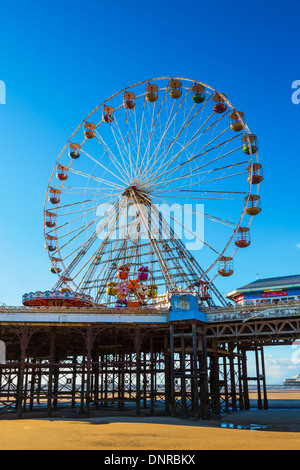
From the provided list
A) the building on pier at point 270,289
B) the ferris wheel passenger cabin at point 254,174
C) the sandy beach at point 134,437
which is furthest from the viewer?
the building on pier at point 270,289

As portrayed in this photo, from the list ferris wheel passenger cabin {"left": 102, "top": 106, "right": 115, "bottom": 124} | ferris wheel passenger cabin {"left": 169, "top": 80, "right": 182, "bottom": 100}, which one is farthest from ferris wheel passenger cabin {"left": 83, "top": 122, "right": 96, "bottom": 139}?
ferris wheel passenger cabin {"left": 169, "top": 80, "right": 182, "bottom": 100}

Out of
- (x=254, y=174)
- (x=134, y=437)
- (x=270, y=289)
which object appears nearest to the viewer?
(x=134, y=437)

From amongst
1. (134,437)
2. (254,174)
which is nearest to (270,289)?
(254,174)

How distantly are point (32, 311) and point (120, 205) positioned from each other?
54.0 ft

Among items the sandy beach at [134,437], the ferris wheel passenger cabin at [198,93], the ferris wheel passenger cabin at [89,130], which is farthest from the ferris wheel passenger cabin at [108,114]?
the sandy beach at [134,437]

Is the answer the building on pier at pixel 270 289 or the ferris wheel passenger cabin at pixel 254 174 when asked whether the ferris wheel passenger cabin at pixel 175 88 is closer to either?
the ferris wheel passenger cabin at pixel 254 174

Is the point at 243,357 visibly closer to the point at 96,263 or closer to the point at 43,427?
the point at 96,263

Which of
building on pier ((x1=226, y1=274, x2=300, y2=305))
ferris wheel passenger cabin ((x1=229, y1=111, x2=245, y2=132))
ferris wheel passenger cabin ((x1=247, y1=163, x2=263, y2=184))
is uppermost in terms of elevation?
ferris wheel passenger cabin ((x1=229, y1=111, x2=245, y2=132))

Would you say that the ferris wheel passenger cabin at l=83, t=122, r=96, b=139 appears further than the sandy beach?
Yes

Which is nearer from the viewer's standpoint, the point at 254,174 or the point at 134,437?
the point at 134,437

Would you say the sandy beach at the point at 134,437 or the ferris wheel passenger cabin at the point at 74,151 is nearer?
the sandy beach at the point at 134,437

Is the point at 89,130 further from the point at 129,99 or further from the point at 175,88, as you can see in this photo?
the point at 175,88

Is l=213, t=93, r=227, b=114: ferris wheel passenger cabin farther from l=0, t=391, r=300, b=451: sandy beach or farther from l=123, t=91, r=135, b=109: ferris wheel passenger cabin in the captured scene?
l=0, t=391, r=300, b=451: sandy beach
